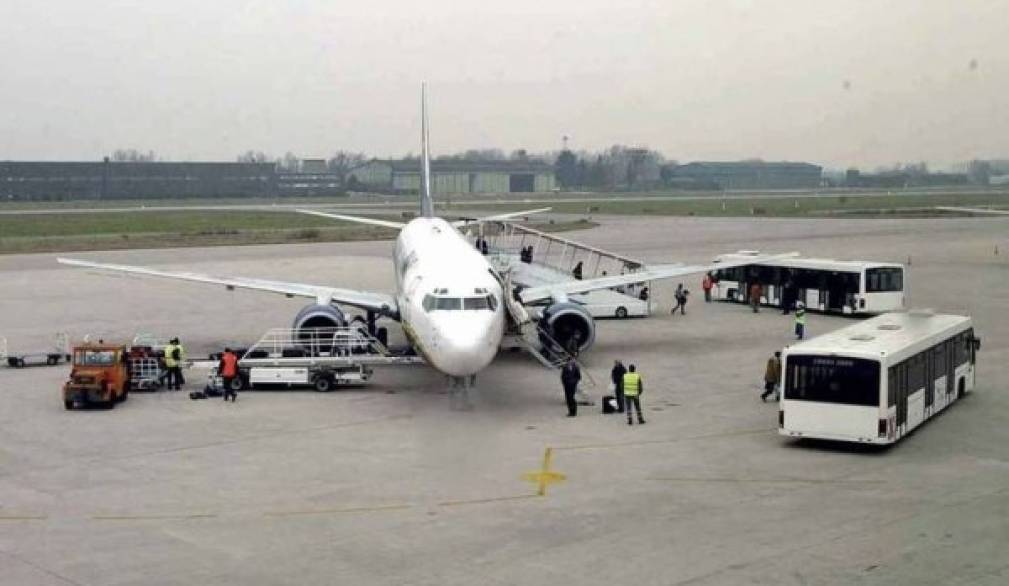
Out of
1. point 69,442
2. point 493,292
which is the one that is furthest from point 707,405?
point 69,442

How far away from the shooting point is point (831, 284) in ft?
180

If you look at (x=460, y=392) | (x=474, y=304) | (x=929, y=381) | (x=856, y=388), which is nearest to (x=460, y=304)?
(x=474, y=304)

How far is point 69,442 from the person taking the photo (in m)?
29.8

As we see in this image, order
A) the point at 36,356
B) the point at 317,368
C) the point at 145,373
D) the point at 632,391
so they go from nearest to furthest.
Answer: the point at 632,391, the point at 317,368, the point at 145,373, the point at 36,356

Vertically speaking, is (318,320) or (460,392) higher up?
(318,320)

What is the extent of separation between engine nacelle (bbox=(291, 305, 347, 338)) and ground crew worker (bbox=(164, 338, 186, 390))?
425 centimetres

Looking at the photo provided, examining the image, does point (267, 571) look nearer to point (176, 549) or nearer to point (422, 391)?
point (176, 549)

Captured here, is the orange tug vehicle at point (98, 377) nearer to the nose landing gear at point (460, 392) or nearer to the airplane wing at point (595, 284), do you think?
the nose landing gear at point (460, 392)

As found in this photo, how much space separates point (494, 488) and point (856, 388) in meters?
9.00

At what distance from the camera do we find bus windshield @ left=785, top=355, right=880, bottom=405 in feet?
91.2

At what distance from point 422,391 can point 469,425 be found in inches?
221

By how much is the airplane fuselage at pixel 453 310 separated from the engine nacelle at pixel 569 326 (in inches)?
216

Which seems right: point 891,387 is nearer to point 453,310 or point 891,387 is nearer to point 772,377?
point 772,377

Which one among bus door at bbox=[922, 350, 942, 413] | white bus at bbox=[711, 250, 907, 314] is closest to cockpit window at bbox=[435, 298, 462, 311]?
bus door at bbox=[922, 350, 942, 413]
